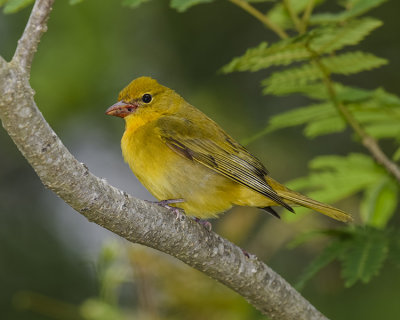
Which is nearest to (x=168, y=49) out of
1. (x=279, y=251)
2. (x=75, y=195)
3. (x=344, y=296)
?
(x=279, y=251)

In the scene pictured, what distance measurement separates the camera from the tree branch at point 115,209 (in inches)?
83.1

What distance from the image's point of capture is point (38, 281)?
257 inches

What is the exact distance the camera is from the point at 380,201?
13.5ft

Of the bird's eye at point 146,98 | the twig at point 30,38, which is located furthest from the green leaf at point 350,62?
the twig at point 30,38

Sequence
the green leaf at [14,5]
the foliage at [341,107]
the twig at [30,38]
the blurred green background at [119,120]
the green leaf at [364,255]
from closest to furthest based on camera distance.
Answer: the twig at [30,38] → the green leaf at [14,5] → the green leaf at [364,255] → the foliage at [341,107] → the blurred green background at [119,120]

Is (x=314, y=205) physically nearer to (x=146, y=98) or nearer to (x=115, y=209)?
(x=146, y=98)

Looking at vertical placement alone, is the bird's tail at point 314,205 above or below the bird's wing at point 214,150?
below

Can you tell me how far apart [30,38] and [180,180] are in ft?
5.92

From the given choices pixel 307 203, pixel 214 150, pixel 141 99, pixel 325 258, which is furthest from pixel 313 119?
pixel 141 99

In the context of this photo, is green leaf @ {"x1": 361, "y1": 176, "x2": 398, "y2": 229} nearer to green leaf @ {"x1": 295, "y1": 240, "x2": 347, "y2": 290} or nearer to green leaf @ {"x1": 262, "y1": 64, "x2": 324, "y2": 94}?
green leaf @ {"x1": 295, "y1": 240, "x2": 347, "y2": 290}

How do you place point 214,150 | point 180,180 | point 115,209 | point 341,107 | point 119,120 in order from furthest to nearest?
point 119,120 < point 214,150 < point 180,180 < point 341,107 < point 115,209

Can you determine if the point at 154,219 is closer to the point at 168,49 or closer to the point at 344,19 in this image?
the point at 344,19

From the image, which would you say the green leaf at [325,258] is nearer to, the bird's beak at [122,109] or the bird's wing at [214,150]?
the bird's wing at [214,150]

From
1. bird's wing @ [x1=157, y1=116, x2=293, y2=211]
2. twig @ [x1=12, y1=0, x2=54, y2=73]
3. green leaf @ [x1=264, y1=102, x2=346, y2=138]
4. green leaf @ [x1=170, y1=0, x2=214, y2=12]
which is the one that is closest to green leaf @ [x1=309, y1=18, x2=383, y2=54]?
green leaf @ [x1=264, y1=102, x2=346, y2=138]
